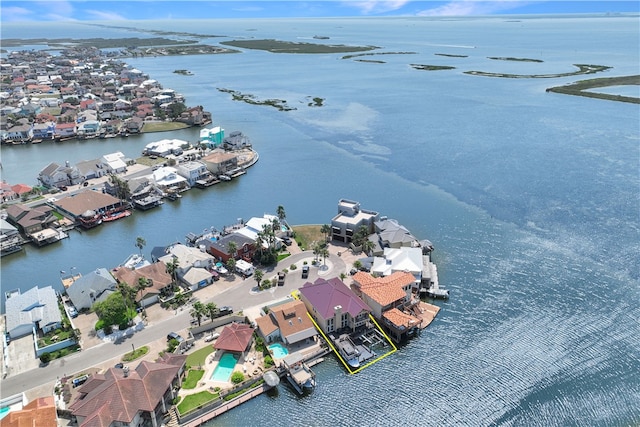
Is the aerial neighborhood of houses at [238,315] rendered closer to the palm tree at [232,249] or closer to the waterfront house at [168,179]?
the palm tree at [232,249]

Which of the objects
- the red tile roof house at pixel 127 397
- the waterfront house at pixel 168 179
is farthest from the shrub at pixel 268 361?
→ the waterfront house at pixel 168 179

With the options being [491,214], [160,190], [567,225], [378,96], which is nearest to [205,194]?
[160,190]

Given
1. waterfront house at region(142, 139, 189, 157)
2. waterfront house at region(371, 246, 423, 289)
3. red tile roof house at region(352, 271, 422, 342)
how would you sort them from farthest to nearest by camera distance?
1. waterfront house at region(142, 139, 189, 157)
2. waterfront house at region(371, 246, 423, 289)
3. red tile roof house at region(352, 271, 422, 342)

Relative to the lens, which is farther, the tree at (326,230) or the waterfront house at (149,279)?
the tree at (326,230)

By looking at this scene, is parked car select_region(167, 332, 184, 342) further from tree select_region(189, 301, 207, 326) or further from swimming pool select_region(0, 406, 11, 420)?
swimming pool select_region(0, 406, 11, 420)

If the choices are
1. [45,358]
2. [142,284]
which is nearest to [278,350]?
[142,284]

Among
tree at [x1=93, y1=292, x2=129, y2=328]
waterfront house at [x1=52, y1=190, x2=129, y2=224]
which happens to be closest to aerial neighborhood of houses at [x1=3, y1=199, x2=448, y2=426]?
tree at [x1=93, y1=292, x2=129, y2=328]
